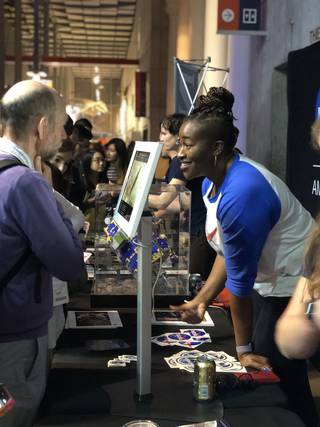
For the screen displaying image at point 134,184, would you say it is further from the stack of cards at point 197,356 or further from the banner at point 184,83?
the banner at point 184,83

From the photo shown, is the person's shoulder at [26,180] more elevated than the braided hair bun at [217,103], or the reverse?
the braided hair bun at [217,103]

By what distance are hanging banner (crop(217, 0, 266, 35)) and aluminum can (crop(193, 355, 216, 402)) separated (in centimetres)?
449

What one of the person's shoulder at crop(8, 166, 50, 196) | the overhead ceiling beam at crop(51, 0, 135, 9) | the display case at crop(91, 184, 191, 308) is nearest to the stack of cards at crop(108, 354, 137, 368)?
the display case at crop(91, 184, 191, 308)

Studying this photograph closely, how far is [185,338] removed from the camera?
7.52ft

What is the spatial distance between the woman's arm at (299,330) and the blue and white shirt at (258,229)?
2.24ft

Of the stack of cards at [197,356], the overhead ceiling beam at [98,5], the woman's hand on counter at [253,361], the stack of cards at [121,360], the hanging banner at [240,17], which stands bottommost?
the stack of cards at [121,360]

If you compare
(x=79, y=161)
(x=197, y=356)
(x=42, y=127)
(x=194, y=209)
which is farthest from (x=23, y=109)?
(x=79, y=161)

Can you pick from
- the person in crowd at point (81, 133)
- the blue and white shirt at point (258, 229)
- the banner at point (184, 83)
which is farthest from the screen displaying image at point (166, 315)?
the banner at point (184, 83)

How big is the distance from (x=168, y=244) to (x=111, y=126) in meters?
42.3

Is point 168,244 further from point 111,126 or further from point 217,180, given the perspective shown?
point 111,126

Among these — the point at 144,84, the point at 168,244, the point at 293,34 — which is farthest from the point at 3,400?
the point at 144,84

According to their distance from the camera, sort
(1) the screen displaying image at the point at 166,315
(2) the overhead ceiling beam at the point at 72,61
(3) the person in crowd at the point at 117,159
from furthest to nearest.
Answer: (2) the overhead ceiling beam at the point at 72,61
(3) the person in crowd at the point at 117,159
(1) the screen displaying image at the point at 166,315

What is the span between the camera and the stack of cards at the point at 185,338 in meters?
2.24

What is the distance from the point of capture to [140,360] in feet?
5.77
